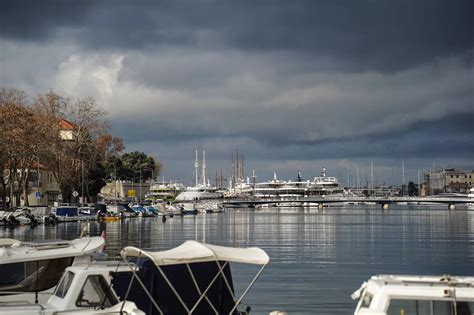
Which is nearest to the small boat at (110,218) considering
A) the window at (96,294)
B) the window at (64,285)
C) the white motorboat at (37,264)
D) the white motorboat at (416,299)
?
the white motorboat at (37,264)

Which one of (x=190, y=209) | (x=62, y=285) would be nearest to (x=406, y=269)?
(x=62, y=285)

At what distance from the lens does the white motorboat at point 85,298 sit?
18125mm

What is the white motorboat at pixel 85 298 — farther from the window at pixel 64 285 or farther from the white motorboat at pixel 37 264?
the white motorboat at pixel 37 264

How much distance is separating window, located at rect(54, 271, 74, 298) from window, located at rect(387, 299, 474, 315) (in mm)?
8779

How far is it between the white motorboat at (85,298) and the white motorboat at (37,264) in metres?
3.05

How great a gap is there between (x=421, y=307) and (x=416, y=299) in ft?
0.85

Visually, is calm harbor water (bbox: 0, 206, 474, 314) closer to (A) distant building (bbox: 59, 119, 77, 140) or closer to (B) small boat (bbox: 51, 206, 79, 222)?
(B) small boat (bbox: 51, 206, 79, 222)

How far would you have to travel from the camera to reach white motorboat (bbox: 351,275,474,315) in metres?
14.3

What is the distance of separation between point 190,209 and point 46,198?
157 feet

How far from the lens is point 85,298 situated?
18.5 meters

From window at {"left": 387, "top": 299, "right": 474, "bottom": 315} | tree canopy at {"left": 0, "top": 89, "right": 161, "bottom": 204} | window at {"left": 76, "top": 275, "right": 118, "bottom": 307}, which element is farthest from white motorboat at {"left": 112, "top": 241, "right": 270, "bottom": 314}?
tree canopy at {"left": 0, "top": 89, "right": 161, "bottom": 204}

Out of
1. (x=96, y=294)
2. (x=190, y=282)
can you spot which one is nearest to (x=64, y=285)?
(x=96, y=294)

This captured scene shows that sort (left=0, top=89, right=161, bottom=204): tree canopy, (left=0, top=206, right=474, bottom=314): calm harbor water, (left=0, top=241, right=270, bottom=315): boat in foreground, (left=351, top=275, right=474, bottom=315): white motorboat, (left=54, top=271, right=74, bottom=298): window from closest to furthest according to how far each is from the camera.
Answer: (left=351, top=275, right=474, bottom=315): white motorboat
(left=0, top=241, right=270, bottom=315): boat in foreground
(left=54, top=271, right=74, bottom=298): window
(left=0, top=206, right=474, bottom=314): calm harbor water
(left=0, top=89, right=161, bottom=204): tree canopy

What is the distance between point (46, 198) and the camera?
143125 millimetres
